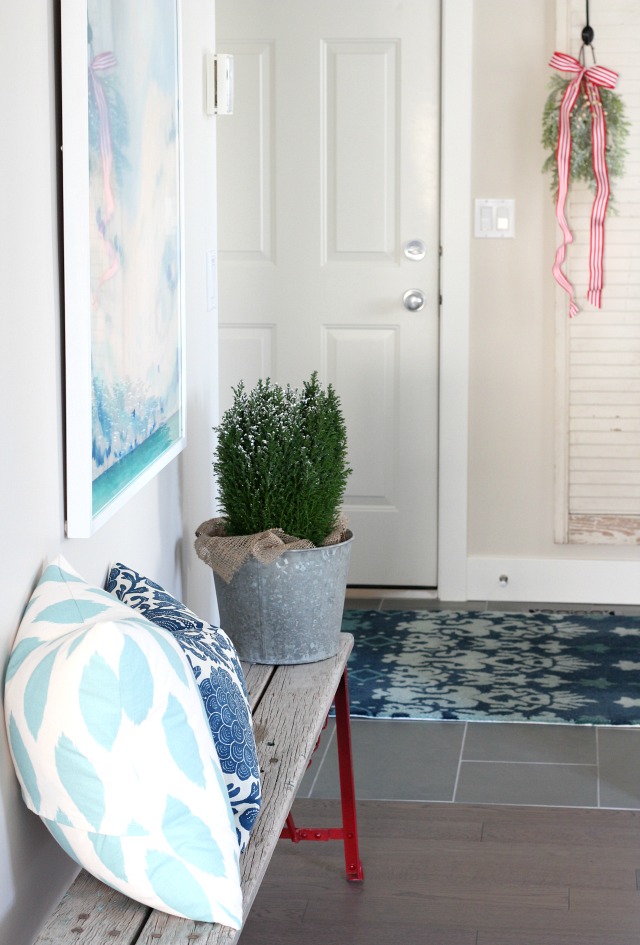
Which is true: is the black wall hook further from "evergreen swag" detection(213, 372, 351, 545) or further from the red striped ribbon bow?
"evergreen swag" detection(213, 372, 351, 545)

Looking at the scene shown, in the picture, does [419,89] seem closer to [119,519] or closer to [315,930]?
[119,519]

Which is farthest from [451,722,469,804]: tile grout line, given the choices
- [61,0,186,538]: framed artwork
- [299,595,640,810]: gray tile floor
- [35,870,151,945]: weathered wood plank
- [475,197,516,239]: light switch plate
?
[475,197,516,239]: light switch plate

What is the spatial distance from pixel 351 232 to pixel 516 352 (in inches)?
26.0

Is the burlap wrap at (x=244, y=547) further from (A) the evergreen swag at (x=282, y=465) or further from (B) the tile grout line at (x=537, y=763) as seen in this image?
(B) the tile grout line at (x=537, y=763)

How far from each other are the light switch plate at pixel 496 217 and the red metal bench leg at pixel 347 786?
2022mm

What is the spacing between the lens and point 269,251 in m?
3.80

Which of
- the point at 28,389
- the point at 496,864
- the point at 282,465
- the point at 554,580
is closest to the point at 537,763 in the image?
the point at 496,864

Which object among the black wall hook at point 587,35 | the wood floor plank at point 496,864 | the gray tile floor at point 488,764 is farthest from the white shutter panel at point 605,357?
the wood floor plank at point 496,864

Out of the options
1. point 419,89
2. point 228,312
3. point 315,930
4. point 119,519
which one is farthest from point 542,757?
point 419,89

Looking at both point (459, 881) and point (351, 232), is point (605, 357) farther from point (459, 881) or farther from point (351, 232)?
point (459, 881)

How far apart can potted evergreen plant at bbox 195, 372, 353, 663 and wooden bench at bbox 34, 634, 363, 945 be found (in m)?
0.06

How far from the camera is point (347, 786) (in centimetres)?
210

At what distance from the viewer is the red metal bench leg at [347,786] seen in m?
2.09

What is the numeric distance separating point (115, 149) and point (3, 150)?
0.39 m
